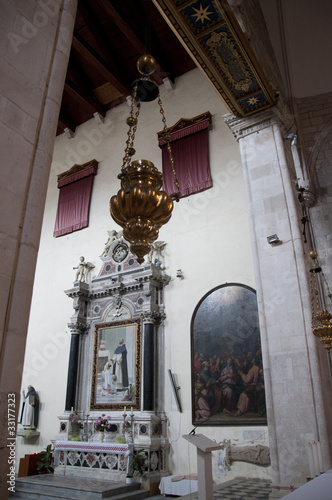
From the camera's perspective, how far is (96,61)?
9.16 meters

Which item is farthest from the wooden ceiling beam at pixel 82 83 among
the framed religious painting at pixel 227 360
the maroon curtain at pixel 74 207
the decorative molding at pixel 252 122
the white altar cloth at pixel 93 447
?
the white altar cloth at pixel 93 447

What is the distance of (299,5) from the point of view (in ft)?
19.8

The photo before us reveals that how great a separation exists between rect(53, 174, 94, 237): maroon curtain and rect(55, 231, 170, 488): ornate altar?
149cm

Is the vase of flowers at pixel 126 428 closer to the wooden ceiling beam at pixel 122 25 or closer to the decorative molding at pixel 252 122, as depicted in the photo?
the decorative molding at pixel 252 122

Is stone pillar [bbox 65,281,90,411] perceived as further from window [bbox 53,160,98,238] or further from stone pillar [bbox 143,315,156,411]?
window [bbox 53,160,98,238]

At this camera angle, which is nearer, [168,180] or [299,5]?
[299,5]

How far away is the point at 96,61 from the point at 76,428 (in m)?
8.25

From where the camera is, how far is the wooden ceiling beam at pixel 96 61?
8809mm

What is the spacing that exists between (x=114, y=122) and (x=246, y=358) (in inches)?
287

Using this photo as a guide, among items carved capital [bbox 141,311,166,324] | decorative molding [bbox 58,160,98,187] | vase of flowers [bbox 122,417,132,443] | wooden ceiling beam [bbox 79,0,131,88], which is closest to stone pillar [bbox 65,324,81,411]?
vase of flowers [bbox 122,417,132,443]

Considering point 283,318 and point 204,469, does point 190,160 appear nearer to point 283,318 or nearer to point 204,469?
point 283,318

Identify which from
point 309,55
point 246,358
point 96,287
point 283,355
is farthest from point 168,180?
point 283,355

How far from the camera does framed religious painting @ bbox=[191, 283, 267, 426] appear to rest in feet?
19.8

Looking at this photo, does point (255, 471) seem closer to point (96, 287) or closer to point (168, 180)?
point (96, 287)
